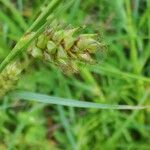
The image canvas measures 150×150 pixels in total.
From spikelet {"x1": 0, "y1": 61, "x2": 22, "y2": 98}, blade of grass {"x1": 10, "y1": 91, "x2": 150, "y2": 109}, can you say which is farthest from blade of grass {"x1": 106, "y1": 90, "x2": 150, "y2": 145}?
spikelet {"x1": 0, "y1": 61, "x2": 22, "y2": 98}

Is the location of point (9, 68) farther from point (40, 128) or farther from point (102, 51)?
point (40, 128)

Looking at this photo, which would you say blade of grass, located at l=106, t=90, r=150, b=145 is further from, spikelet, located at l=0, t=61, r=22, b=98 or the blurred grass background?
spikelet, located at l=0, t=61, r=22, b=98

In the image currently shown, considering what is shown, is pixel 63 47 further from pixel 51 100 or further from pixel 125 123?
pixel 125 123

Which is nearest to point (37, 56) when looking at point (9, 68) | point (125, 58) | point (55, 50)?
point (55, 50)

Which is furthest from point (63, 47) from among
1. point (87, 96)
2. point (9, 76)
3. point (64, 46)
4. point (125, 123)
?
point (87, 96)

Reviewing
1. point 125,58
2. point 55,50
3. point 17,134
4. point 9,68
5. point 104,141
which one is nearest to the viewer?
point 55,50

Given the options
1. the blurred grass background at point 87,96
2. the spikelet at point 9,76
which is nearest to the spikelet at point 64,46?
the spikelet at point 9,76
